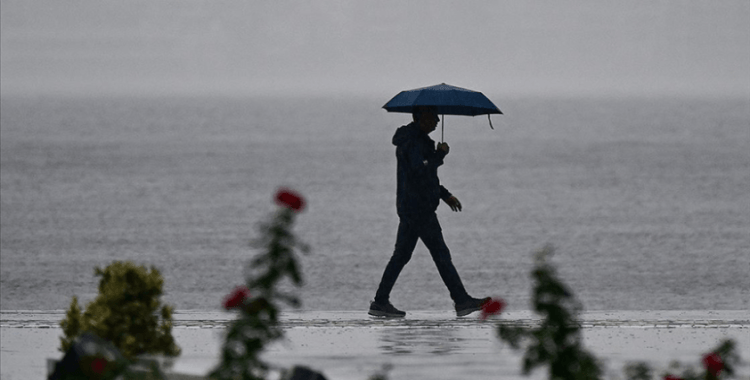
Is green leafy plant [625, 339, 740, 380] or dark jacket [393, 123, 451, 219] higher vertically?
dark jacket [393, 123, 451, 219]

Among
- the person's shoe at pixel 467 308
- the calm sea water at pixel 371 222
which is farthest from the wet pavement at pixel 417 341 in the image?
the calm sea water at pixel 371 222

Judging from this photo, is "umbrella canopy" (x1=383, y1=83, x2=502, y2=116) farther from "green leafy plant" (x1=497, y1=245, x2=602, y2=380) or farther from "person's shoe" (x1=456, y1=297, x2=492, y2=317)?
"green leafy plant" (x1=497, y1=245, x2=602, y2=380)

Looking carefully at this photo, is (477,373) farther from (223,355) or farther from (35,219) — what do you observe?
(35,219)

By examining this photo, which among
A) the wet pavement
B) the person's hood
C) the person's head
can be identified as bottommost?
the wet pavement

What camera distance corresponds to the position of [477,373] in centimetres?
800

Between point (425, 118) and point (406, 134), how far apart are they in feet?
0.81

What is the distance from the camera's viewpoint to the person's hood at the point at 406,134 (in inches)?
398

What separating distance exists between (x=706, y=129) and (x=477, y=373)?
105271 millimetres

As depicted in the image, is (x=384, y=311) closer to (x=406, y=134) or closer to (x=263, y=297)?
(x=406, y=134)

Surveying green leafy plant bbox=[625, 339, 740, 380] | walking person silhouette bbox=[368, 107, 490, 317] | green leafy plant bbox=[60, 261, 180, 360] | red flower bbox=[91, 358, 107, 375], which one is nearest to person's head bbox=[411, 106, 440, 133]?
walking person silhouette bbox=[368, 107, 490, 317]

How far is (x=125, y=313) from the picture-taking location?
636 centimetres

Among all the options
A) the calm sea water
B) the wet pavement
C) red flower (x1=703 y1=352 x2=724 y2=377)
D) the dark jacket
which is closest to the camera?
red flower (x1=703 y1=352 x2=724 y2=377)

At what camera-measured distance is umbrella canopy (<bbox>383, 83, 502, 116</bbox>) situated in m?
10.4

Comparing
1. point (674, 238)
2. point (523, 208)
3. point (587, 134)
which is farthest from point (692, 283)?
point (587, 134)
